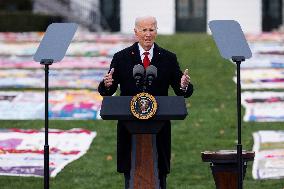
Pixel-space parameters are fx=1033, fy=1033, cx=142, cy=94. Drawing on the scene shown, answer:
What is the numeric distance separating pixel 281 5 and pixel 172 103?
4600cm

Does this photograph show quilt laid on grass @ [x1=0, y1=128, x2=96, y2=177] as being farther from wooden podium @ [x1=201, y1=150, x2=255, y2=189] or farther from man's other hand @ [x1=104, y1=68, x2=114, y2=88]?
man's other hand @ [x1=104, y1=68, x2=114, y2=88]

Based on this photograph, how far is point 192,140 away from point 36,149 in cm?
244

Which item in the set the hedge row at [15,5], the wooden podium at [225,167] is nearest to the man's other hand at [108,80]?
the wooden podium at [225,167]

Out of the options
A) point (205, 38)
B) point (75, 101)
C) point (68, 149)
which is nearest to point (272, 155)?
point (68, 149)

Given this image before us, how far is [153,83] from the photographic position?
9148mm

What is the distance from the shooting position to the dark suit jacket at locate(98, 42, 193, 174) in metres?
9.16

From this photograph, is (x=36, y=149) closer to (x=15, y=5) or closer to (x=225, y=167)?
(x=225, y=167)

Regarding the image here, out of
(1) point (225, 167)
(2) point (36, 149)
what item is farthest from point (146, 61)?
(2) point (36, 149)

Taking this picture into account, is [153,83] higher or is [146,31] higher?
[146,31]

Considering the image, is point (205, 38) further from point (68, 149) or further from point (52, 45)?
point (52, 45)

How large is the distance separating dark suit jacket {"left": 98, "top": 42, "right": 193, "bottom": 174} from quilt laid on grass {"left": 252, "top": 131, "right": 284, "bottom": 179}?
370 cm

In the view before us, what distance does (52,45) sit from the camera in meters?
9.43

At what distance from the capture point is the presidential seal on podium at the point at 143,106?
8.65 m


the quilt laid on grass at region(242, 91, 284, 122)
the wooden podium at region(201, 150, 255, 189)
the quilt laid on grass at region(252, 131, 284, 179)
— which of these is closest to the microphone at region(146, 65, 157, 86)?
the wooden podium at region(201, 150, 255, 189)
